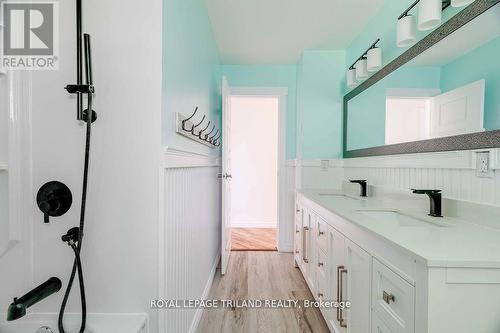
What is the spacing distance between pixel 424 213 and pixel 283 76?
7.87 feet

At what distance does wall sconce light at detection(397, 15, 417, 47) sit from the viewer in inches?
62.9

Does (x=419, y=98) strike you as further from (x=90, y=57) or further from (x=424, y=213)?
(x=90, y=57)

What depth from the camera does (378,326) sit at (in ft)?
3.26

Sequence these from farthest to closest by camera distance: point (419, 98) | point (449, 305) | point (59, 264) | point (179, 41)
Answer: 1. point (419, 98)
2. point (179, 41)
3. point (59, 264)
4. point (449, 305)

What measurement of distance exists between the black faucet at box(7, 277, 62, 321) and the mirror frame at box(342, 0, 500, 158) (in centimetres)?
184

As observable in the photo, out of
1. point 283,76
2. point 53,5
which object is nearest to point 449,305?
point 53,5

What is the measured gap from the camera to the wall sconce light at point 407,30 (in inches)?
62.9

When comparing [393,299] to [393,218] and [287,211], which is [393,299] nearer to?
[393,218]

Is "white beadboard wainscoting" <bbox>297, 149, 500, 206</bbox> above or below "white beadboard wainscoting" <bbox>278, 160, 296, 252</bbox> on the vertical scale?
above

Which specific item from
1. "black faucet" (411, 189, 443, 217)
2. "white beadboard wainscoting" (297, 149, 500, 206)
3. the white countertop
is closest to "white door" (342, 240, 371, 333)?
the white countertop

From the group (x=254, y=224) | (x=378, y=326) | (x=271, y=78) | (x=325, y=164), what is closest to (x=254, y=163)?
(x=254, y=224)

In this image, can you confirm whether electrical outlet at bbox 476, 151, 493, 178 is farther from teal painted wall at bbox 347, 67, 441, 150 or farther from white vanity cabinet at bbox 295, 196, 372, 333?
white vanity cabinet at bbox 295, 196, 372, 333

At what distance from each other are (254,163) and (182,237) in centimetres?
314

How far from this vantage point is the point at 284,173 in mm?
3256
